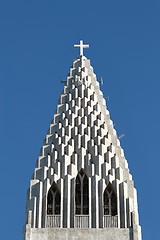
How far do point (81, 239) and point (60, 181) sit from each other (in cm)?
389

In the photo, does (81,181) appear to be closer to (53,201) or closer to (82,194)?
(82,194)

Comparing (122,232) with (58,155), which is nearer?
(122,232)

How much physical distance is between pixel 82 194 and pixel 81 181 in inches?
35.3

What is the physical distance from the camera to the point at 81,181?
45500 millimetres

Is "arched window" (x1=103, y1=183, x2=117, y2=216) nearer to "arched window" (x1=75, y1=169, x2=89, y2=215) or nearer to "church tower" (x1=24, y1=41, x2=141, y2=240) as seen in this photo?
"church tower" (x1=24, y1=41, x2=141, y2=240)

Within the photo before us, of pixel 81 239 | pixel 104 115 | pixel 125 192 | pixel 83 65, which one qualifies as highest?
pixel 83 65

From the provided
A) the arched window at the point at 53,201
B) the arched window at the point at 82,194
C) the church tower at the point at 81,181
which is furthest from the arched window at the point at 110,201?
the arched window at the point at 53,201

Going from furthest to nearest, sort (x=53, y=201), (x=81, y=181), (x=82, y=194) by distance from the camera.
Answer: (x=81, y=181) < (x=82, y=194) < (x=53, y=201)

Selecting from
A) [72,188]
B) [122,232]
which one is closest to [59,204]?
[72,188]

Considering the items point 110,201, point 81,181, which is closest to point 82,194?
point 81,181

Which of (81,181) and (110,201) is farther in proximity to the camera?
(81,181)

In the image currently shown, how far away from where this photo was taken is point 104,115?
4947cm

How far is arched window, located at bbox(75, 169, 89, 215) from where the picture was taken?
44.3 meters

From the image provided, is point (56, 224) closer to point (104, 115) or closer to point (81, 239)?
point (81, 239)
